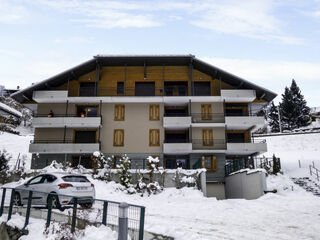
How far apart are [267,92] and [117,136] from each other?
16105 mm

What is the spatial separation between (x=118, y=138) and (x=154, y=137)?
364cm

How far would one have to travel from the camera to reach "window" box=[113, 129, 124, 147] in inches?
1188

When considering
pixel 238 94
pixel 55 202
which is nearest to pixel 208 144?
pixel 238 94

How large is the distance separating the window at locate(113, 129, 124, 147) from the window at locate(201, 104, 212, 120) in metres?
8.50

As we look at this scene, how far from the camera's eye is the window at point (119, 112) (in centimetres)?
3093

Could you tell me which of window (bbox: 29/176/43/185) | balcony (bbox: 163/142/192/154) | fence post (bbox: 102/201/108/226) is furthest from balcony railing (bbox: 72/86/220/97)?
fence post (bbox: 102/201/108/226)

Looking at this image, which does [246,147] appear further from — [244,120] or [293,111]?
[293,111]

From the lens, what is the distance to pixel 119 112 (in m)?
31.1

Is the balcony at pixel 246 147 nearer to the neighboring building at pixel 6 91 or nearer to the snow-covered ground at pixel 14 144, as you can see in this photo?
the snow-covered ground at pixel 14 144

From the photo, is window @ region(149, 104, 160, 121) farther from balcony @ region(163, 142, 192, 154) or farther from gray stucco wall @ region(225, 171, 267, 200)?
gray stucco wall @ region(225, 171, 267, 200)

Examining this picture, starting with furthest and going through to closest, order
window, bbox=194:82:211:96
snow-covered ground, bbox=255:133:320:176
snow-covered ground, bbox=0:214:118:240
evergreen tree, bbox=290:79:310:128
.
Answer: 1. evergreen tree, bbox=290:79:310:128
2. snow-covered ground, bbox=255:133:320:176
3. window, bbox=194:82:211:96
4. snow-covered ground, bbox=0:214:118:240

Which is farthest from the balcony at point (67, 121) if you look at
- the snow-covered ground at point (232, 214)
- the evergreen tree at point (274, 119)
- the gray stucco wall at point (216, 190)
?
the evergreen tree at point (274, 119)

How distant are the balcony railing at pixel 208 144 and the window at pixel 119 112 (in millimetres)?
7808

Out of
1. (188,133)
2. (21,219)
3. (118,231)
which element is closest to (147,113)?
(188,133)
